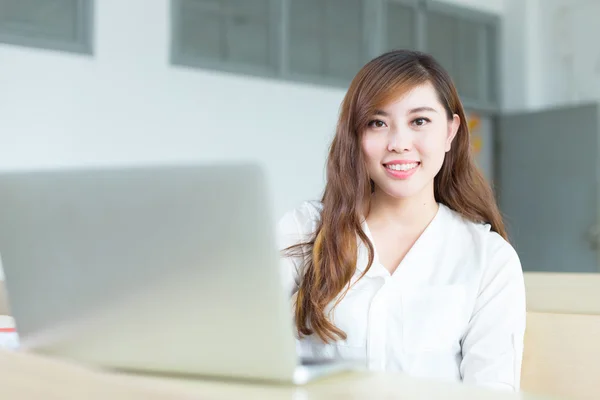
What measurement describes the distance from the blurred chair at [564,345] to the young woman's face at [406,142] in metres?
0.35

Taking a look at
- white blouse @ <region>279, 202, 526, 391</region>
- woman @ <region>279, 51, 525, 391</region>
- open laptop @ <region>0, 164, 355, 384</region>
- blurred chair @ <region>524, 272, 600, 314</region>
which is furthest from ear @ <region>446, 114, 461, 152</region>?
open laptop @ <region>0, 164, 355, 384</region>

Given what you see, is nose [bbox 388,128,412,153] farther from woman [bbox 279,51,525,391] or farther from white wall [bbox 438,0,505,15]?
white wall [bbox 438,0,505,15]

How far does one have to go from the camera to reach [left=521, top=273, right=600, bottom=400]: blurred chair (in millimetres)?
1467

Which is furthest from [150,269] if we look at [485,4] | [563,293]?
[485,4]

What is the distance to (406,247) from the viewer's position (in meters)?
1.69

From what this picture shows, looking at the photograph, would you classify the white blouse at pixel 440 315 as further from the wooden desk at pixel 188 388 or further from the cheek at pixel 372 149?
the wooden desk at pixel 188 388

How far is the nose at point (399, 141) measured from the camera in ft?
5.36

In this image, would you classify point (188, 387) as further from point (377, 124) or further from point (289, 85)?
point (289, 85)

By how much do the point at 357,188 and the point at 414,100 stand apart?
0.22 metres

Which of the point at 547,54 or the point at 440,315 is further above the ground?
the point at 547,54

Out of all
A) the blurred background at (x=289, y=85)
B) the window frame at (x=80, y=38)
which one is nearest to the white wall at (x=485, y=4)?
the blurred background at (x=289, y=85)

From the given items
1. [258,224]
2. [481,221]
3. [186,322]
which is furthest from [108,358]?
[481,221]

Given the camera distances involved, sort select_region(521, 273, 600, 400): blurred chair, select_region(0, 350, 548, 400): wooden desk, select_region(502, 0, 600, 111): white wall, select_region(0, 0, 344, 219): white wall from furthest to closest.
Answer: select_region(502, 0, 600, 111): white wall → select_region(0, 0, 344, 219): white wall → select_region(521, 273, 600, 400): blurred chair → select_region(0, 350, 548, 400): wooden desk

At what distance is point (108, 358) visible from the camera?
0.81m
